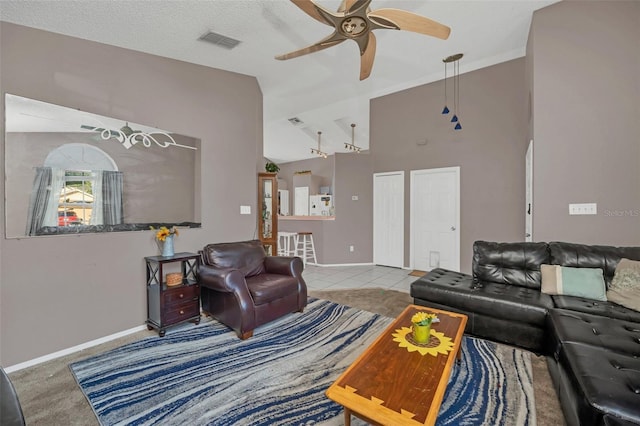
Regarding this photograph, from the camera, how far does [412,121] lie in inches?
208

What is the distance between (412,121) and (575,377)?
15.3 ft

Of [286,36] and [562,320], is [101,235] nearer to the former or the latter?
[286,36]

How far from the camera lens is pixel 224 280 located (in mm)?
2650

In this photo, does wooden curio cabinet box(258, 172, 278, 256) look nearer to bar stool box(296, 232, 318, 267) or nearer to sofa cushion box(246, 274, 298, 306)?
sofa cushion box(246, 274, 298, 306)

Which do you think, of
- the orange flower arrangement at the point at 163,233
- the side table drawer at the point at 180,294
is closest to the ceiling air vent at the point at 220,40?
the orange flower arrangement at the point at 163,233

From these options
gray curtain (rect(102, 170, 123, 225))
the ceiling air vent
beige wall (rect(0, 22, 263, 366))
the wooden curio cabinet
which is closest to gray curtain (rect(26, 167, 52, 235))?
beige wall (rect(0, 22, 263, 366))

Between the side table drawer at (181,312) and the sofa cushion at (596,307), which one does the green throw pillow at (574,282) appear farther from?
the side table drawer at (181,312)

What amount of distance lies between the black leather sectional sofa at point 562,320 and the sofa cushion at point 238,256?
1.85m

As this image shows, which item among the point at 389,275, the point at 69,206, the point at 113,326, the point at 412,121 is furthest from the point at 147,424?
the point at 412,121

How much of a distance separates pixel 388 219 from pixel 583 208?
3097mm

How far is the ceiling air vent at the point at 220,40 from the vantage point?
302 centimetres

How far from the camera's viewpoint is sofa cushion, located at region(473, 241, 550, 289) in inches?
110

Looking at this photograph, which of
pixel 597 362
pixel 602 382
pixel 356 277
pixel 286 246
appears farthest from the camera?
pixel 286 246

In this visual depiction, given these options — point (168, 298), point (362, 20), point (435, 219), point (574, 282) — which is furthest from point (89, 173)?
point (435, 219)
